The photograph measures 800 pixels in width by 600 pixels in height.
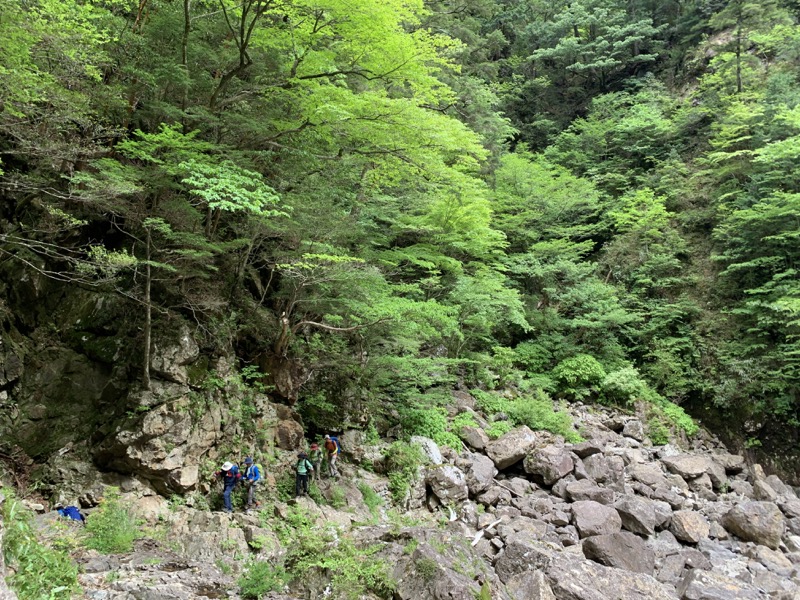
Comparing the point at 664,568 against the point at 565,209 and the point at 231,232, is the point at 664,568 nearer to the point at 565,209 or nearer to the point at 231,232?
the point at 231,232

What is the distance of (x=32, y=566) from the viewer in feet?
13.5

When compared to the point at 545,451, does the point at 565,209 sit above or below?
above

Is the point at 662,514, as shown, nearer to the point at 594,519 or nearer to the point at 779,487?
the point at 594,519

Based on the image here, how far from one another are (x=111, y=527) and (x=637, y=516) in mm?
9819

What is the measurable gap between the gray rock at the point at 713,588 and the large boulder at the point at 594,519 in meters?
1.65

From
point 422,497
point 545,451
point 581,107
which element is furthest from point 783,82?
point 422,497

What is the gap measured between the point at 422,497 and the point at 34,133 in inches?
378

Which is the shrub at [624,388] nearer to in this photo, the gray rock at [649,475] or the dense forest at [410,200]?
the dense forest at [410,200]

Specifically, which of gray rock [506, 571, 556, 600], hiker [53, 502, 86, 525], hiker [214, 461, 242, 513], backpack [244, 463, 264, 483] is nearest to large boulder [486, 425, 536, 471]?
gray rock [506, 571, 556, 600]

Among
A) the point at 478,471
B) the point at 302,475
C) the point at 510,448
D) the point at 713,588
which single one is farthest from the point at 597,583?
the point at 510,448

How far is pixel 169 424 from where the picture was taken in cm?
812

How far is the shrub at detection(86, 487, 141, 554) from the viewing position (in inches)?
236

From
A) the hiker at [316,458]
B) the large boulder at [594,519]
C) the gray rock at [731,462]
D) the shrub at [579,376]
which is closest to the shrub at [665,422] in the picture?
the gray rock at [731,462]

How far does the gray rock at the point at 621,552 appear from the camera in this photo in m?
8.41
